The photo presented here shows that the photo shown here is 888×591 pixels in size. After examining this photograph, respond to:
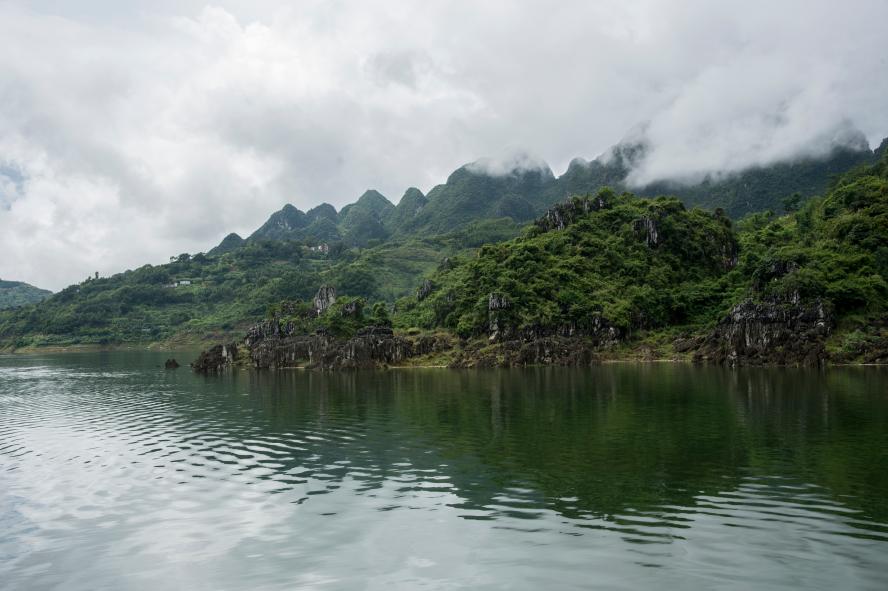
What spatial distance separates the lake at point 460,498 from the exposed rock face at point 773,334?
4055 centimetres

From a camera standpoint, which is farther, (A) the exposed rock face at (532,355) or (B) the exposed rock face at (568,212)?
(B) the exposed rock face at (568,212)

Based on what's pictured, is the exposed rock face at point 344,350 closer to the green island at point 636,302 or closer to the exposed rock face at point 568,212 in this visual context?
the green island at point 636,302

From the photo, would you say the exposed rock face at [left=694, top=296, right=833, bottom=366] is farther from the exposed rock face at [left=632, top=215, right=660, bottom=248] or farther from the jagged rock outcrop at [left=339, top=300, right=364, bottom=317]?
the jagged rock outcrop at [left=339, top=300, right=364, bottom=317]

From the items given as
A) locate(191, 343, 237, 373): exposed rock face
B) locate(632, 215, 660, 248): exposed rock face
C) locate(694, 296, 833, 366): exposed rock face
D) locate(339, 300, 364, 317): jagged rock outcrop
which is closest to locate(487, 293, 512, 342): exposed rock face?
locate(339, 300, 364, 317): jagged rock outcrop

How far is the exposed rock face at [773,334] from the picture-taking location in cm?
8488

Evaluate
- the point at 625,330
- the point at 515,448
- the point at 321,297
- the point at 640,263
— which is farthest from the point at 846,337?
the point at 321,297

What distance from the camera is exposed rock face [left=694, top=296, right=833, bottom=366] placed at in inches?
3342

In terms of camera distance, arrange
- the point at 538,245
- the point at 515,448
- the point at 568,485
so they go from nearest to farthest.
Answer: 1. the point at 568,485
2. the point at 515,448
3. the point at 538,245

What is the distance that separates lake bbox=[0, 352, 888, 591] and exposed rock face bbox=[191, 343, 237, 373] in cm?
6536

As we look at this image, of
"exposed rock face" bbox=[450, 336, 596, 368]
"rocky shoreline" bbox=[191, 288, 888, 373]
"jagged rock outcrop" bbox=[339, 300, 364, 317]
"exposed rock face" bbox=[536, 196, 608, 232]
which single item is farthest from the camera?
"exposed rock face" bbox=[536, 196, 608, 232]

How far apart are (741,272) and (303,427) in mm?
114237

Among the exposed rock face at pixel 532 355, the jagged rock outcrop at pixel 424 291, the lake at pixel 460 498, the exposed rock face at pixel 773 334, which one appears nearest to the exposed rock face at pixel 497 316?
the exposed rock face at pixel 532 355

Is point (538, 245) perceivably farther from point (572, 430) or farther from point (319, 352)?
point (572, 430)

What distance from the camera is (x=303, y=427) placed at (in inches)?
1592
